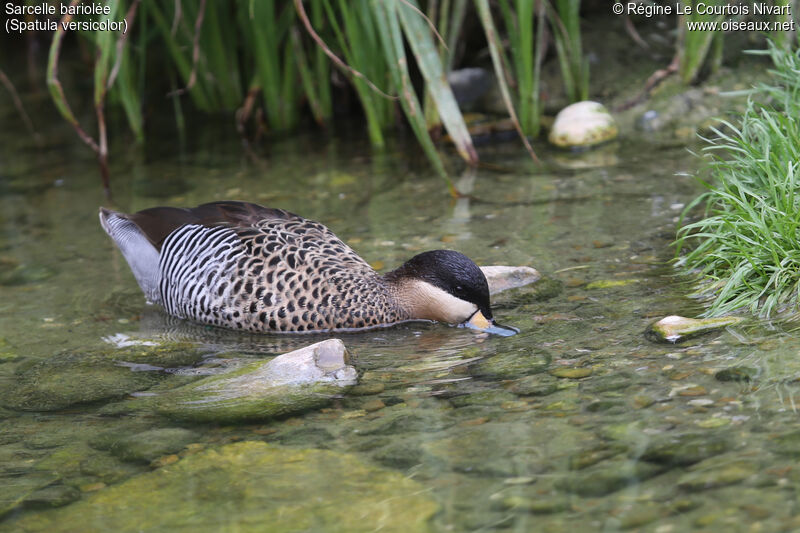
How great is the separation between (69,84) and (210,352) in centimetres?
719

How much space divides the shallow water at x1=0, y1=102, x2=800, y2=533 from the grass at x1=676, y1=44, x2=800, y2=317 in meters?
0.21

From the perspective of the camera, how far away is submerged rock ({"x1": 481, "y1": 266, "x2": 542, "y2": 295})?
500 cm

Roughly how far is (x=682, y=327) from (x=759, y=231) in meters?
0.69

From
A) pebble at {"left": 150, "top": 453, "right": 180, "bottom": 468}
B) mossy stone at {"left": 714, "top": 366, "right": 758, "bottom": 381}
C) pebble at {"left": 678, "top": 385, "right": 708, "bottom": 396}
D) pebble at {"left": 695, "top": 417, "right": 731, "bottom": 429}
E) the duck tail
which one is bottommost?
pebble at {"left": 150, "top": 453, "right": 180, "bottom": 468}

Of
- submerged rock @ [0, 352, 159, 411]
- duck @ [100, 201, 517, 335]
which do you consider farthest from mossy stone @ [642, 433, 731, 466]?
submerged rock @ [0, 352, 159, 411]

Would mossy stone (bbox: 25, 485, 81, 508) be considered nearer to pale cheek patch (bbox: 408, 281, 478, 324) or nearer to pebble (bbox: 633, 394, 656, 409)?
pebble (bbox: 633, 394, 656, 409)

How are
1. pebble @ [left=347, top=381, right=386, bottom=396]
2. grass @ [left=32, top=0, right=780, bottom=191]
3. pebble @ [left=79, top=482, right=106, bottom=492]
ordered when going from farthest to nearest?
grass @ [left=32, top=0, right=780, bottom=191] < pebble @ [left=347, top=381, right=386, bottom=396] < pebble @ [left=79, top=482, right=106, bottom=492]

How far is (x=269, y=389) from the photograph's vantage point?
152 inches

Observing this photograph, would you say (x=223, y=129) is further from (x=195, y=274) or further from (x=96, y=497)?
(x=96, y=497)

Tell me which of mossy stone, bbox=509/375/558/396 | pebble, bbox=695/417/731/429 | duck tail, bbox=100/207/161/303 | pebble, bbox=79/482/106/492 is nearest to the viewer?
pebble, bbox=695/417/731/429

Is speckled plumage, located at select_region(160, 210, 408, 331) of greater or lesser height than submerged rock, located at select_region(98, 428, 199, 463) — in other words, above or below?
above

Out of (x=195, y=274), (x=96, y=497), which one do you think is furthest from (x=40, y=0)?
(x=96, y=497)

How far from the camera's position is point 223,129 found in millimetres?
8812
